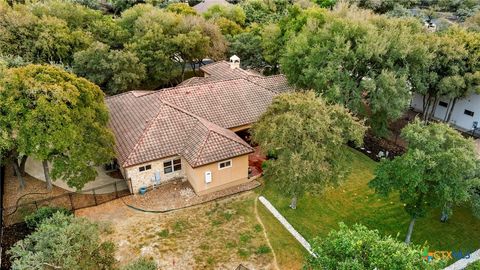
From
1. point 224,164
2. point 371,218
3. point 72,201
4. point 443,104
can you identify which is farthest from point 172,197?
point 443,104

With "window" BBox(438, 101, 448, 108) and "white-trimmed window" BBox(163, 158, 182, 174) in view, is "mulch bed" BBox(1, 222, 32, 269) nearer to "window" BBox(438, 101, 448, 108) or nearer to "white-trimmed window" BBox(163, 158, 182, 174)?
"white-trimmed window" BBox(163, 158, 182, 174)

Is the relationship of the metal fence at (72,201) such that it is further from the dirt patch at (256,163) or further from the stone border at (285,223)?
the stone border at (285,223)

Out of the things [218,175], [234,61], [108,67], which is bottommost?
[218,175]

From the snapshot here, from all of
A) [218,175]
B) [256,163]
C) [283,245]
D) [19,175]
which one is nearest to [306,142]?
[283,245]

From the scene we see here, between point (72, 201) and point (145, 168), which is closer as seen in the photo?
point (72, 201)

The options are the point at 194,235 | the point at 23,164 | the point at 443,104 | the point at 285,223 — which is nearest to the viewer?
the point at 194,235

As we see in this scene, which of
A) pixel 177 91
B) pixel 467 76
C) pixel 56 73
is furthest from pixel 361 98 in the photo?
pixel 56 73

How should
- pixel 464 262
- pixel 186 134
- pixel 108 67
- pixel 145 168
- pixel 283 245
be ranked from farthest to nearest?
pixel 108 67, pixel 186 134, pixel 145 168, pixel 283 245, pixel 464 262

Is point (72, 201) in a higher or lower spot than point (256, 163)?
lower

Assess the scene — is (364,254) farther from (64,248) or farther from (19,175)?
(19,175)
